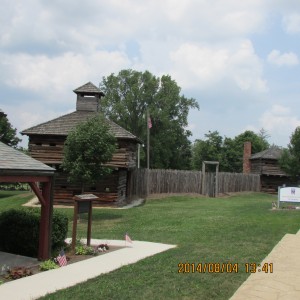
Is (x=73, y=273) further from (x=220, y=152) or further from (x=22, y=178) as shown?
(x=220, y=152)

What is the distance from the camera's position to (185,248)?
1107 centimetres

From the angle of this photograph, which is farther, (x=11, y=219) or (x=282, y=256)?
(x=11, y=219)

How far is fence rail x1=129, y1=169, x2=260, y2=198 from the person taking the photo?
3111 cm

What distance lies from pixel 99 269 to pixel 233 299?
346 centimetres

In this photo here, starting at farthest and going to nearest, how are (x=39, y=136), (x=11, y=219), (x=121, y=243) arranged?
(x=39, y=136) → (x=121, y=243) → (x=11, y=219)

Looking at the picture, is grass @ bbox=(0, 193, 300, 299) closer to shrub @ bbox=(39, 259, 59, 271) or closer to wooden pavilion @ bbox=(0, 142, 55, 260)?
shrub @ bbox=(39, 259, 59, 271)

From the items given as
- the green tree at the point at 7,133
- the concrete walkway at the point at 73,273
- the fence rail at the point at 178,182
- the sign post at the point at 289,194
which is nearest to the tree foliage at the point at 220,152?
the fence rail at the point at 178,182

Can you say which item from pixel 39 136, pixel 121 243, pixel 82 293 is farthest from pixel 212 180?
pixel 82 293

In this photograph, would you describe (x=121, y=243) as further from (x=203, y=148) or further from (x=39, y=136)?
(x=203, y=148)

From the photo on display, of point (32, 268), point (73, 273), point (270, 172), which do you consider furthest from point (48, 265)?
point (270, 172)

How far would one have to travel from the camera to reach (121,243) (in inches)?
496

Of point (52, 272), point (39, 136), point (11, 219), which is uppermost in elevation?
point (39, 136)

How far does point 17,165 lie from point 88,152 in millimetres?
9723
